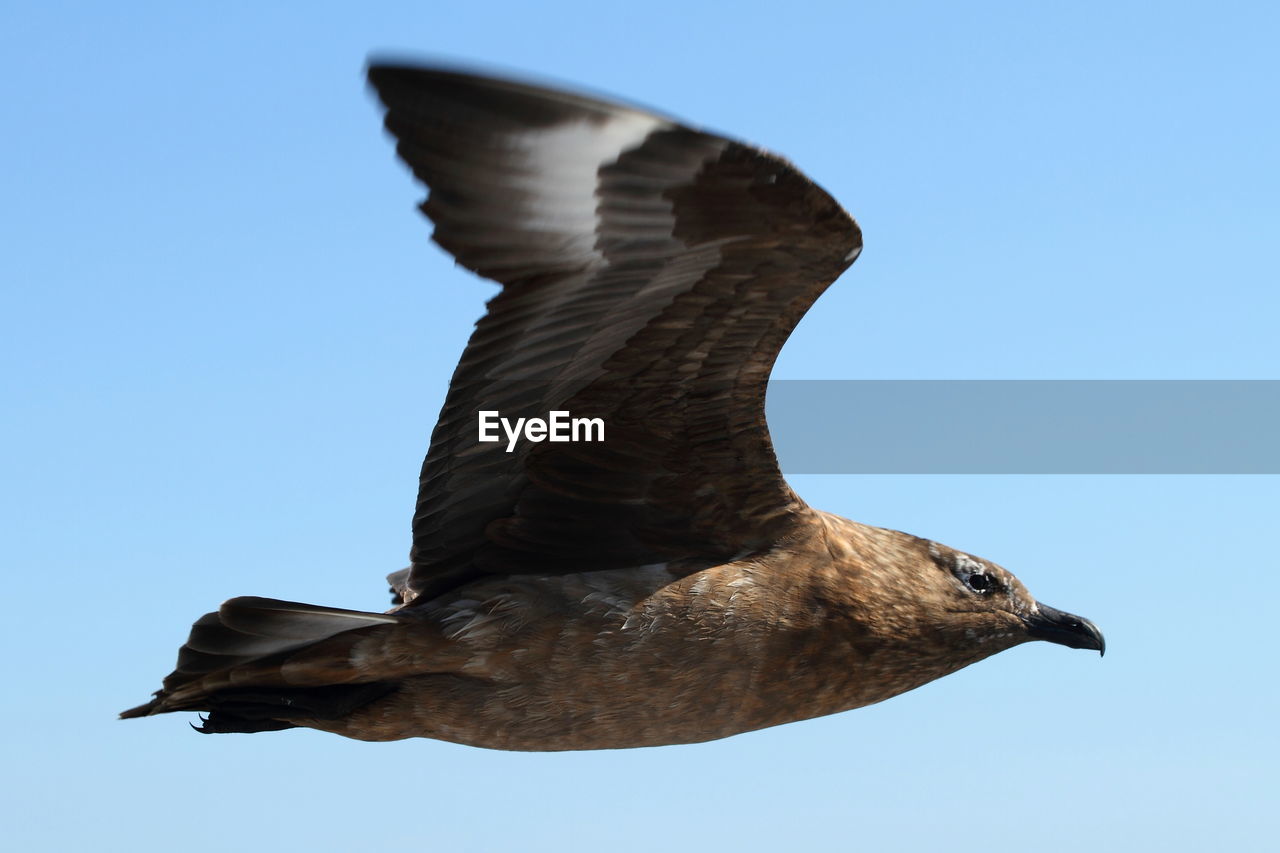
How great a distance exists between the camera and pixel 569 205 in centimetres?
450

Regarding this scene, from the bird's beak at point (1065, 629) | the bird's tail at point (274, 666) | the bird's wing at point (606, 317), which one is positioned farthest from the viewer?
the bird's beak at point (1065, 629)

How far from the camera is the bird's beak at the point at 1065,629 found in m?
6.28

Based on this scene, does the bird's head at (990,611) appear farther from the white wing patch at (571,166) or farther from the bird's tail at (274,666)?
the white wing patch at (571,166)

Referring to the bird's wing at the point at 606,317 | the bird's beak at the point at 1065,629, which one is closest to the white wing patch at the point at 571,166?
the bird's wing at the point at 606,317

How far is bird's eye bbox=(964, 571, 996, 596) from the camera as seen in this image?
6129 mm

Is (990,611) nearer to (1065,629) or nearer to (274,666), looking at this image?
(1065,629)

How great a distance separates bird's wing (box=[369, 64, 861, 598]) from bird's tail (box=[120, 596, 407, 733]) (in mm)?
401

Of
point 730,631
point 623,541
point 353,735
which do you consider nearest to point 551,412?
point 623,541

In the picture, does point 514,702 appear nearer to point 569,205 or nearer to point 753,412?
point 753,412

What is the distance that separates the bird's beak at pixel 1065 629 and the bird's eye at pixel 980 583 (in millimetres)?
239

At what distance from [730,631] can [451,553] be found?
1.03 m

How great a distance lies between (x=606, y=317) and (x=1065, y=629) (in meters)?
2.63

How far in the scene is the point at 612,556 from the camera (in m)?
5.48

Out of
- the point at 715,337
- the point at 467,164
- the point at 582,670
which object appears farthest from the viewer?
the point at 582,670
